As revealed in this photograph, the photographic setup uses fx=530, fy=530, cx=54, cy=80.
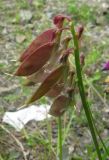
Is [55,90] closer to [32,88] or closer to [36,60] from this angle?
[36,60]

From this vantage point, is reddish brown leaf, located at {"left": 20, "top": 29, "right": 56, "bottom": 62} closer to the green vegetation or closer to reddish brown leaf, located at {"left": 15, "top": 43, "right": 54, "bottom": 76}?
reddish brown leaf, located at {"left": 15, "top": 43, "right": 54, "bottom": 76}

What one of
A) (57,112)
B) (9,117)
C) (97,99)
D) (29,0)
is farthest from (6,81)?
(57,112)

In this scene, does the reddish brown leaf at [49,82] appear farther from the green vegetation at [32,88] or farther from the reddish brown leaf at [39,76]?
the green vegetation at [32,88]

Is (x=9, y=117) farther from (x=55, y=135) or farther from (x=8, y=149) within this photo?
(x=55, y=135)

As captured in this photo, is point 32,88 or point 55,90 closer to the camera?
point 55,90

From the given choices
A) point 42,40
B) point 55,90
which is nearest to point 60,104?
point 55,90
